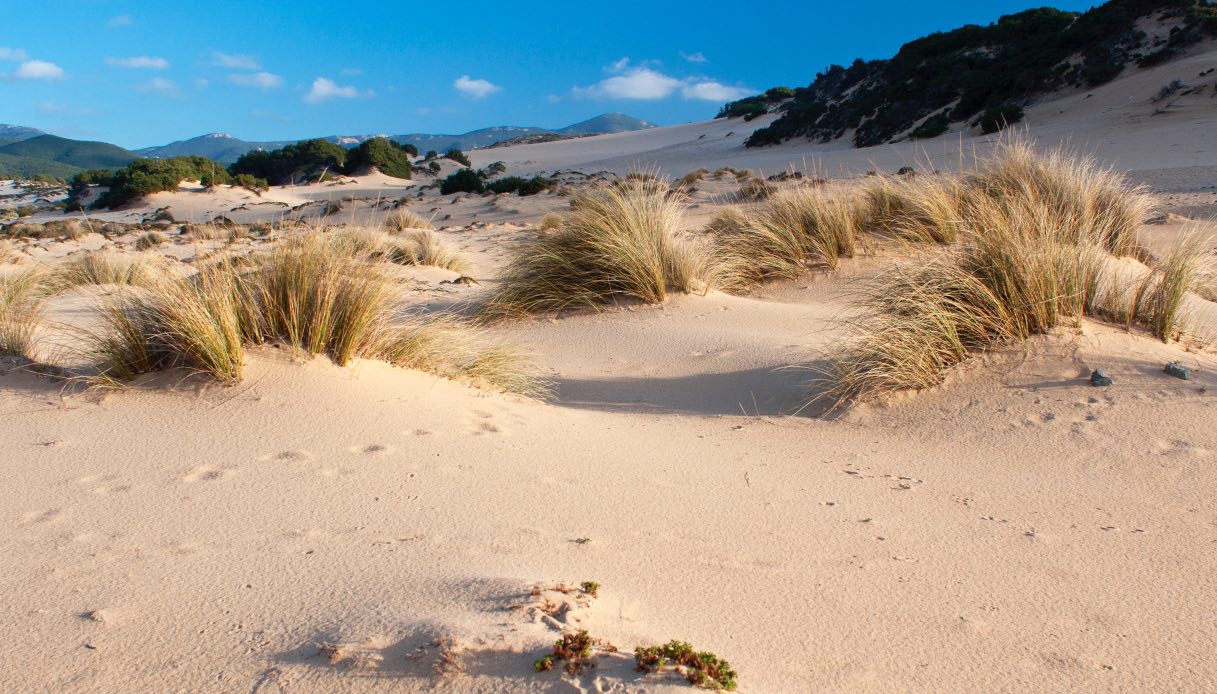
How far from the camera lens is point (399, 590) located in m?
2.22

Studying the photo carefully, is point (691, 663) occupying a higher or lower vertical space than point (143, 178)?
lower

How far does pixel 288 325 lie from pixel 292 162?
1197 inches

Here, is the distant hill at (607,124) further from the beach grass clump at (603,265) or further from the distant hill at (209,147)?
the beach grass clump at (603,265)

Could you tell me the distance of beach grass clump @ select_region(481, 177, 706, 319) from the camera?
7027 mm

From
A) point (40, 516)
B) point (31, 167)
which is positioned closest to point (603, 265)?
point (40, 516)

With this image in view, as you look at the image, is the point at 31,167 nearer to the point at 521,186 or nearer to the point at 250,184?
the point at 250,184

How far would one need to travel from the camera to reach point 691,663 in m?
1.85

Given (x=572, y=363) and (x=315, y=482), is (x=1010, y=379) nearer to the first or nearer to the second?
(x=572, y=363)

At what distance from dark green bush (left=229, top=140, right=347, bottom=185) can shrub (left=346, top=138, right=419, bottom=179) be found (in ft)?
1.40

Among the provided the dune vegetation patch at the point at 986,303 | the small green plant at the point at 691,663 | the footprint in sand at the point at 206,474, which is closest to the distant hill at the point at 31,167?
the footprint in sand at the point at 206,474

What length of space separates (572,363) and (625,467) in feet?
8.22

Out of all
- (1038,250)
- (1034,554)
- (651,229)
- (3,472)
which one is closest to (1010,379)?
(1038,250)

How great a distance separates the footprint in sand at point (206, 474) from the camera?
9.79 ft

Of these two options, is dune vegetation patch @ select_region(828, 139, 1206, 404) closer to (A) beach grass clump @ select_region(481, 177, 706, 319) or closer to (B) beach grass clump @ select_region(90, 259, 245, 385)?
(A) beach grass clump @ select_region(481, 177, 706, 319)
